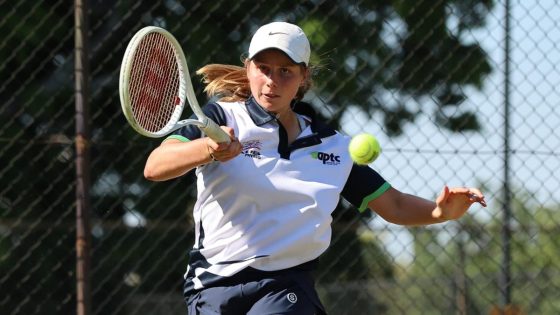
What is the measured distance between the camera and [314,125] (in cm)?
369

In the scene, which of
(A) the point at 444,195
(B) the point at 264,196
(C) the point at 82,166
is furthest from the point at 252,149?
(C) the point at 82,166

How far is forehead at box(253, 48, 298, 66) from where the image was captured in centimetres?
349

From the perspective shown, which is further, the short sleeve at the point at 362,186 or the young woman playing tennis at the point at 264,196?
the short sleeve at the point at 362,186

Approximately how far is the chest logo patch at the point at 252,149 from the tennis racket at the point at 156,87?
205mm

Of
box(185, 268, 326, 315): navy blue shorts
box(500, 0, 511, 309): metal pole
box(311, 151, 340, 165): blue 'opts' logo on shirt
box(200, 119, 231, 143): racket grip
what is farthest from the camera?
box(500, 0, 511, 309): metal pole

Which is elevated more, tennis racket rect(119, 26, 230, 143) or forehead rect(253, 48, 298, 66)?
forehead rect(253, 48, 298, 66)

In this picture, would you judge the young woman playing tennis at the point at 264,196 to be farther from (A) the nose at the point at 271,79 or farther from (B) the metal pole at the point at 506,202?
(B) the metal pole at the point at 506,202

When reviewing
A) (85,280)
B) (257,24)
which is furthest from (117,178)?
(257,24)

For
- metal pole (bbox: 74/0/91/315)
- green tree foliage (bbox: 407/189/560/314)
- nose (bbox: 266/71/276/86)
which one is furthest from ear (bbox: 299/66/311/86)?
green tree foliage (bbox: 407/189/560/314)

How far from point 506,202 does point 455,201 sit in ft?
5.95

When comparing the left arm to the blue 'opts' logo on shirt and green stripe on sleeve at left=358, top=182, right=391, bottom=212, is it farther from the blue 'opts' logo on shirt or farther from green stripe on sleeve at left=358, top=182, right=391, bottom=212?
the blue 'opts' logo on shirt

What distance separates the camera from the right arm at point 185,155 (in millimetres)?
3102

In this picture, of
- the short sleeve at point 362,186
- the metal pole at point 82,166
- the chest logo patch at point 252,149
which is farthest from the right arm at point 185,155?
the metal pole at point 82,166

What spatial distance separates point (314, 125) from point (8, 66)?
2052 millimetres
